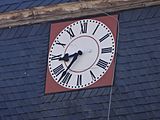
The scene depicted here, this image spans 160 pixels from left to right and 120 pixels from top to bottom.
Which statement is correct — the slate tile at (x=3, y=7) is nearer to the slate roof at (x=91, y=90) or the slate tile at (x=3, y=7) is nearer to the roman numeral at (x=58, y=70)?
the slate roof at (x=91, y=90)

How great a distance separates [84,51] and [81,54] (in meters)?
0.06

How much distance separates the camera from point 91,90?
475 inches

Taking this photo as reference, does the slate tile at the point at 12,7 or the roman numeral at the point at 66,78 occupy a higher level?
the slate tile at the point at 12,7

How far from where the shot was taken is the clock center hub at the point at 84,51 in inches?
481

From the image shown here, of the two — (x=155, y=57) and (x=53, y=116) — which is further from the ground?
(x=155, y=57)

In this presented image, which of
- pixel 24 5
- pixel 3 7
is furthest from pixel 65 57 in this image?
pixel 3 7

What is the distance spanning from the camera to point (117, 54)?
12.1 m

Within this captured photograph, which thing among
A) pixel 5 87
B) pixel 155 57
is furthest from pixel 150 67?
pixel 5 87

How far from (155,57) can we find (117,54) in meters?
0.51

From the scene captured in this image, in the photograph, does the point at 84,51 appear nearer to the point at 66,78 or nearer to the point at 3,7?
the point at 66,78

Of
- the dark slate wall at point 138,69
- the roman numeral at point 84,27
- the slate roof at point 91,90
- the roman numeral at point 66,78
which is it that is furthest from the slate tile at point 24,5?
the dark slate wall at point 138,69

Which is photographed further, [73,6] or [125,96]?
[73,6]

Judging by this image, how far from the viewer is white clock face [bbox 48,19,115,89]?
39.9 ft

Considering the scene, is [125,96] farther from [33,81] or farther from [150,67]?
[33,81]
